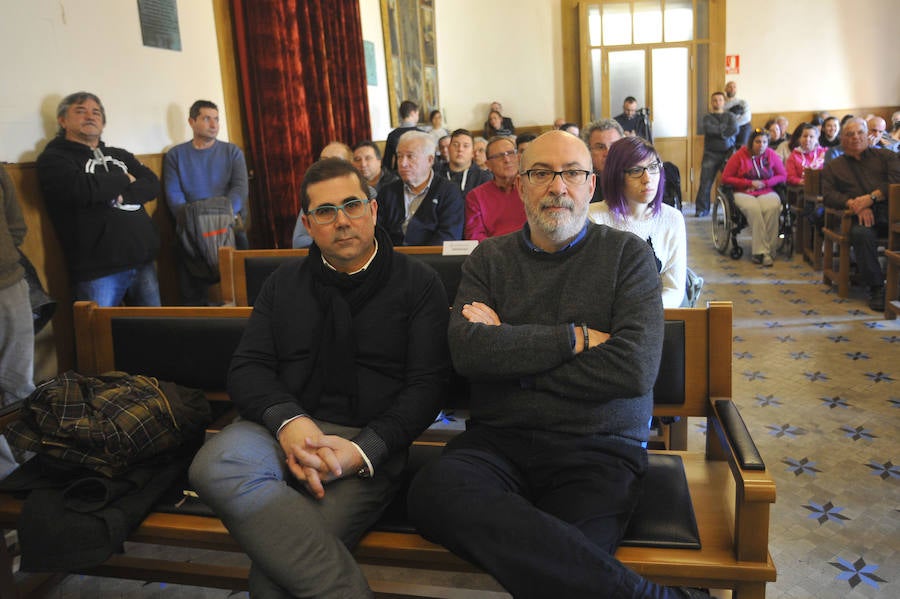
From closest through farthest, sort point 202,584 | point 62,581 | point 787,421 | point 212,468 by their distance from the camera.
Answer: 1. point 212,468
2. point 202,584
3. point 62,581
4. point 787,421

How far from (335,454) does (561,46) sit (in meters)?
11.5

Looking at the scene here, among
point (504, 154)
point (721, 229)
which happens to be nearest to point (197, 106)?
point (504, 154)

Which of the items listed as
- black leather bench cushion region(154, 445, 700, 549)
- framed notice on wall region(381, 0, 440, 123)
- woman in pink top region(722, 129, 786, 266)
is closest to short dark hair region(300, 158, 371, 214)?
black leather bench cushion region(154, 445, 700, 549)

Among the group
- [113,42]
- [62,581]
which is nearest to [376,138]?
[113,42]

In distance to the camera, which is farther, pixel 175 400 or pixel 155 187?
pixel 155 187

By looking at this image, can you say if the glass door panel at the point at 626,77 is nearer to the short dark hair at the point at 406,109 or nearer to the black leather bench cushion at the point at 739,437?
the short dark hair at the point at 406,109

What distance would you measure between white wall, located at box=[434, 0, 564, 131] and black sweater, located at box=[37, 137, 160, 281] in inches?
352

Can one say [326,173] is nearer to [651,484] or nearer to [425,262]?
[425,262]

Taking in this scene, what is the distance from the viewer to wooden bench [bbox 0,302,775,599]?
57.9 inches

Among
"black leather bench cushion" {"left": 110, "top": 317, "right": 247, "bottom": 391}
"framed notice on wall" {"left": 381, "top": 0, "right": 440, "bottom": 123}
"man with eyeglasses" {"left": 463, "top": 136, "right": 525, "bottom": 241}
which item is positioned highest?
"framed notice on wall" {"left": 381, "top": 0, "right": 440, "bottom": 123}

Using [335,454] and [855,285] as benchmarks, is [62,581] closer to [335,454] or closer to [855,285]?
[335,454]

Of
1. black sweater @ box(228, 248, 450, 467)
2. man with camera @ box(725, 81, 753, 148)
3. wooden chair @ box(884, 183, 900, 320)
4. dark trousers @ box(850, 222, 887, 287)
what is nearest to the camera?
black sweater @ box(228, 248, 450, 467)

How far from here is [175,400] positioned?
203 centimetres

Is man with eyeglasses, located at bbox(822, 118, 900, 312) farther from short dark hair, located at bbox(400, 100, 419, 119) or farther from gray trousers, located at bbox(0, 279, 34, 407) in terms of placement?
gray trousers, located at bbox(0, 279, 34, 407)
